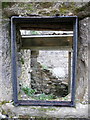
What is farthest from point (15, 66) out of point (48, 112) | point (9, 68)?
point (48, 112)

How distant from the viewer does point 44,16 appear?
36.8 inches

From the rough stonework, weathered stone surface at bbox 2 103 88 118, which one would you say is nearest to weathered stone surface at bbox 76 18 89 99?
the rough stonework

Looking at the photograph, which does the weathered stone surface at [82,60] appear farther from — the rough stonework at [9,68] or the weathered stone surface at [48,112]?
the weathered stone surface at [48,112]

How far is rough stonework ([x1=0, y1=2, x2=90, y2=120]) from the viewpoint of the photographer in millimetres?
937

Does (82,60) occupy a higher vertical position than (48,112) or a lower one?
higher

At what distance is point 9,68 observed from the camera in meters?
1.01

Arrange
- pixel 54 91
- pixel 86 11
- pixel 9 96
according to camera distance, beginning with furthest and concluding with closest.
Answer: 1. pixel 54 91
2. pixel 9 96
3. pixel 86 11

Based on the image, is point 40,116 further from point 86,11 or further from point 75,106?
point 86,11

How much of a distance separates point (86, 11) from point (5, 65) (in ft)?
2.17

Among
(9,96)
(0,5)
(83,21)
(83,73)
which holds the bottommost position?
(9,96)

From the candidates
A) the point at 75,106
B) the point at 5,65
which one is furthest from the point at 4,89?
the point at 75,106

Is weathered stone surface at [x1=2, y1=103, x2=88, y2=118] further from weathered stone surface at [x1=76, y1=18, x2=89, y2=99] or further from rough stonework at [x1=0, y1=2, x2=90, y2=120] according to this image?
weathered stone surface at [x1=76, y1=18, x2=89, y2=99]

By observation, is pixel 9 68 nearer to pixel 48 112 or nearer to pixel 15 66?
pixel 15 66

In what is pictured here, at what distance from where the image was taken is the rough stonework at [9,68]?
94 centimetres
